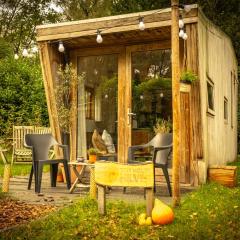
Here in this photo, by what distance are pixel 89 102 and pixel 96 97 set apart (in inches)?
7.9

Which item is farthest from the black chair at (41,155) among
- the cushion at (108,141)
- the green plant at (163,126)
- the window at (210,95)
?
the window at (210,95)

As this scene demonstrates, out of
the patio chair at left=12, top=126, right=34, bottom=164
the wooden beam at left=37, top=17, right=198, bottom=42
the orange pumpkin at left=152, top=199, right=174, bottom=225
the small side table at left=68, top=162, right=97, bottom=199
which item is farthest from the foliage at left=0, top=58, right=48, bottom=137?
the orange pumpkin at left=152, top=199, right=174, bottom=225

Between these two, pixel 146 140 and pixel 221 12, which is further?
pixel 221 12

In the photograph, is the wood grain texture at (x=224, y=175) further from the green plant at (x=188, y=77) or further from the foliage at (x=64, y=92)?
the foliage at (x=64, y=92)

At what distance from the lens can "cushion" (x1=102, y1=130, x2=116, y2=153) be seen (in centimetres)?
802

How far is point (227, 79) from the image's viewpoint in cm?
Answer: 1143

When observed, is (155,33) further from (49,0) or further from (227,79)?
(49,0)

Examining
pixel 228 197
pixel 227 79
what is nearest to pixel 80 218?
pixel 228 197

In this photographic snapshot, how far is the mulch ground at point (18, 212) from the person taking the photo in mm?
4302

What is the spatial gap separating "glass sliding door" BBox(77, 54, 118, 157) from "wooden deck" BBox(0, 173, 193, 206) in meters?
1.34

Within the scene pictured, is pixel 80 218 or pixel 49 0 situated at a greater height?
pixel 49 0

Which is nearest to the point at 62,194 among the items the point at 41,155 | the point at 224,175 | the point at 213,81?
the point at 41,155

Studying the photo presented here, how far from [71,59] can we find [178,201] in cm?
447

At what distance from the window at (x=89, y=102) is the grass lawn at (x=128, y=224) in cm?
337
